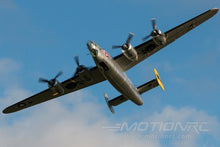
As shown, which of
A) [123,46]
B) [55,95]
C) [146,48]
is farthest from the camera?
[55,95]

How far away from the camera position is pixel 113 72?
98.8 feet

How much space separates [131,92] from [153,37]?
21.4ft

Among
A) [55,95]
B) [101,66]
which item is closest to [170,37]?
[101,66]

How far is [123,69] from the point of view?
110ft

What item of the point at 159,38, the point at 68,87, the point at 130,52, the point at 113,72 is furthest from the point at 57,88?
the point at 159,38

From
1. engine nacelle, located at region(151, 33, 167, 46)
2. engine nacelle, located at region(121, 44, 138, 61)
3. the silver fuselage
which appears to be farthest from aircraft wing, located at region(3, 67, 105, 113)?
engine nacelle, located at region(151, 33, 167, 46)

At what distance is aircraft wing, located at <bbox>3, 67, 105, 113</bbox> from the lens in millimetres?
33369

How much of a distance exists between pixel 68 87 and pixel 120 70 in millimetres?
7555

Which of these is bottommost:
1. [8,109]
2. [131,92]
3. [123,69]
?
[131,92]

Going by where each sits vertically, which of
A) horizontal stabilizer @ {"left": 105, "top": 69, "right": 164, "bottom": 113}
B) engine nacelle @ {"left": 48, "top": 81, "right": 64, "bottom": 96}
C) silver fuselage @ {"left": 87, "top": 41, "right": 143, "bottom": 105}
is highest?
engine nacelle @ {"left": 48, "top": 81, "right": 64, "bottom": 96}

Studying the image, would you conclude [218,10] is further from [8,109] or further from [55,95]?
[8,109]

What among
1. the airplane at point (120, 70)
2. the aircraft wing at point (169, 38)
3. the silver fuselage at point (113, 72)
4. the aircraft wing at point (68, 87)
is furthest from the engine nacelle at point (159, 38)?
the aircraft wing at point (68, 87)

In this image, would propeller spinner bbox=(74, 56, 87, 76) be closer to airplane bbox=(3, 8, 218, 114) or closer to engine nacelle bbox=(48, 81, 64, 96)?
airplane bbox=(3, 8, 218, 114)

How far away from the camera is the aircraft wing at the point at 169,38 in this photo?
31516 millimetres
